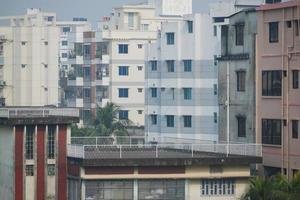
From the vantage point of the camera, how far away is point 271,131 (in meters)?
41.8

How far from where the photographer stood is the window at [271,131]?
135 feet

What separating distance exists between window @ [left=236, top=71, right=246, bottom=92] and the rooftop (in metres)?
6.27

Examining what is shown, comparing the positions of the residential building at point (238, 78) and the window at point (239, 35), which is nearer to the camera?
the residential building at point (238, 78)

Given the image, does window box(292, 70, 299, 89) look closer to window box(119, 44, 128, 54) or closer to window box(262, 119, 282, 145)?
window box(262, 119, 282, 145)

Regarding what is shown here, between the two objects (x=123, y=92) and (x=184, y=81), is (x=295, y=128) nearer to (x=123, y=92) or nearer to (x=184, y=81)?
(x=184, y=81)

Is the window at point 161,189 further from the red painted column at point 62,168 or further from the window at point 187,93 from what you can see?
the window at point 187,93

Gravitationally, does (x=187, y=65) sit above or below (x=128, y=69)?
below

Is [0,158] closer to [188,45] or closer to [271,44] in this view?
[271,44]

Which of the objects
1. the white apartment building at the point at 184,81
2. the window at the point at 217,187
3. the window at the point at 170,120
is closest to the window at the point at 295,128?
the window at the point at 217,187

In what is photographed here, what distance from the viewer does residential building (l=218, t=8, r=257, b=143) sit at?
144 ft

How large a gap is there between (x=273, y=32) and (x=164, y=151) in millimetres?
5482

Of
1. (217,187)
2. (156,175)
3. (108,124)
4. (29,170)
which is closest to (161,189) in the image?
(156,175)

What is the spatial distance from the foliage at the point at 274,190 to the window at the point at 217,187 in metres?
3.20

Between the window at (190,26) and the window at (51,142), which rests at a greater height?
the window at (190,26)
